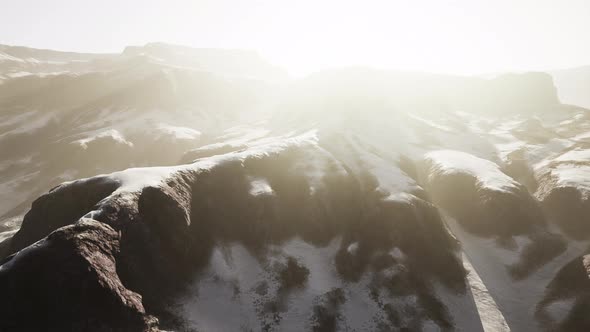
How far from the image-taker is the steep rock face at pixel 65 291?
18.2 m

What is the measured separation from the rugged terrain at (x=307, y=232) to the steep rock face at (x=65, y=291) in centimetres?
7

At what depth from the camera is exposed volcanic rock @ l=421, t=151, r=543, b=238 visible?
4434cm

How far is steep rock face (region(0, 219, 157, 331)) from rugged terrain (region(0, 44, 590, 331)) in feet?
0.22

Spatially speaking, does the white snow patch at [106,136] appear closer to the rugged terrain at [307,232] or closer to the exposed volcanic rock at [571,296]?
the rugged terrain at [307,232]

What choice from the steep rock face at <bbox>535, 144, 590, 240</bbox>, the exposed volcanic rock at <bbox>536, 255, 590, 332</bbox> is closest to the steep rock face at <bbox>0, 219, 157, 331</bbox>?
the exposed volcanic rock at <bbox>536, 255, 590, 332</bbox>

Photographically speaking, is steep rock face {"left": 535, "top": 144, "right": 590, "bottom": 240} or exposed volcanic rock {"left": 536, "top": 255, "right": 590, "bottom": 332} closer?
exposed volcanic rock {"left": 536, "top": 255, "right": 590, "bottom": 332}

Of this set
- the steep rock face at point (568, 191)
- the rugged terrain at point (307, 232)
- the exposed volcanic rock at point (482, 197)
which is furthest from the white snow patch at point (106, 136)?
the steep rock face at point (568, 191)

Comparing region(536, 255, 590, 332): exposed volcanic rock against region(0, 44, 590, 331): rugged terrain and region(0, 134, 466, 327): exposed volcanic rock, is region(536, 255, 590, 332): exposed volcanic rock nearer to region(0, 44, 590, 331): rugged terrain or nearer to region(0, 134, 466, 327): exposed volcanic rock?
region(0, 44, 590, 331): rugged terrain

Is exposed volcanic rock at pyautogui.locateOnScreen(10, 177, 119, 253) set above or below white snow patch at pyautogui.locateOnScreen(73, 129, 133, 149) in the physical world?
above

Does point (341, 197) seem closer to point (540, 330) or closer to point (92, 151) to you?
point (540, 330)

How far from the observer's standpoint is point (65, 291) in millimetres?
19094

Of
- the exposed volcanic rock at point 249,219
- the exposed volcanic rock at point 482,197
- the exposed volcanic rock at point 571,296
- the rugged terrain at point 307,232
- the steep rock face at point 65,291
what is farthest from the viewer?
the exposed volcanic rock at point 482,197

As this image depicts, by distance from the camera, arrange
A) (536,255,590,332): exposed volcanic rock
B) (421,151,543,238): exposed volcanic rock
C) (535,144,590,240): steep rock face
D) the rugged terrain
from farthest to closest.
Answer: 1. (421,151,543,238): exposed volcanic rock
2. (535,144,590,240): steep rock face
3. (536,255,590,332): exposed volcanic rock
4. the rugged terrain

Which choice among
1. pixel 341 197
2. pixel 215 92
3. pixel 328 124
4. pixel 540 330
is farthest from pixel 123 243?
pixel 215 92
